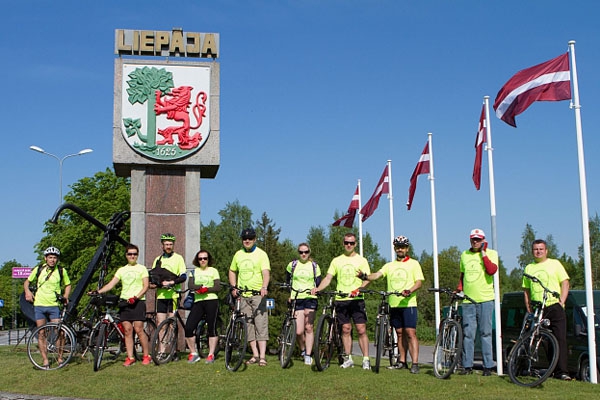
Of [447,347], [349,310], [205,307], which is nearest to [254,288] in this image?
→ [205,307]

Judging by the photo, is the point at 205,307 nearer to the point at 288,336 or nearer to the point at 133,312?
the point at 133,312

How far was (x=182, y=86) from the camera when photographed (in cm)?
1587

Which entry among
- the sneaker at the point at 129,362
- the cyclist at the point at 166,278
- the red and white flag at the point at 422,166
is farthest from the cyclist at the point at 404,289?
the red and white flag at the point at 422,166

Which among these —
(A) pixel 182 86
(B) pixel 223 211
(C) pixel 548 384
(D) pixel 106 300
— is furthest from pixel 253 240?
(B) pixel 223 211

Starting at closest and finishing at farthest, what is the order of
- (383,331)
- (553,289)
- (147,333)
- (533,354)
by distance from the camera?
(533,354), (553,289), (383,331), (147,333)

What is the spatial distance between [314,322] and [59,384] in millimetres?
3924

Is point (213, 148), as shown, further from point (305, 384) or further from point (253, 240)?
point (305, 384)

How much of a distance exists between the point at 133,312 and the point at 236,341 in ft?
5.73

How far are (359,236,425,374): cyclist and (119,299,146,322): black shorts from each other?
3.47 meters

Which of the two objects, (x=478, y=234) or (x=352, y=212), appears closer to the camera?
(x=478, y=234)

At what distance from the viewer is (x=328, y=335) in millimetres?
10617

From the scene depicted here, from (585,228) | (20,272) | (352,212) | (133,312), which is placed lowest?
(133,312)

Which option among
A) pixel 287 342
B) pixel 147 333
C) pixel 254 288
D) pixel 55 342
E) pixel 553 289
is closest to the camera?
pixel 553 289

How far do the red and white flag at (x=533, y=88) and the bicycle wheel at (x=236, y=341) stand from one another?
224 inches
